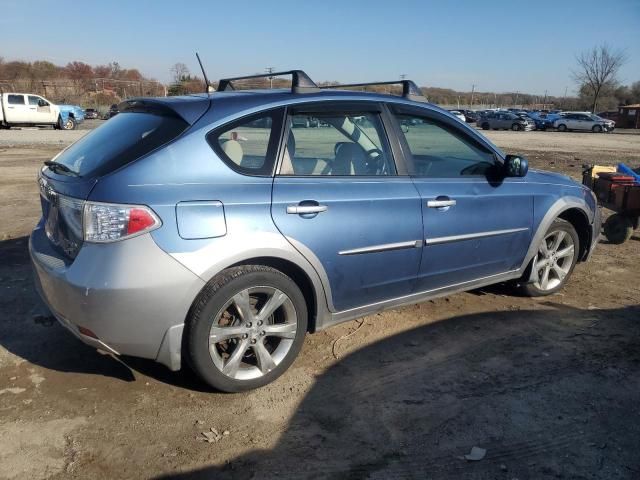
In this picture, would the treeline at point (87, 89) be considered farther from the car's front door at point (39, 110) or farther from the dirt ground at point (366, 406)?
the dirt ground at point (366, 406)

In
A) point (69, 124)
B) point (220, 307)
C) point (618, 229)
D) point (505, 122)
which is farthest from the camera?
point (505, 122)

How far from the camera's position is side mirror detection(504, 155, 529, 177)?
4.22 metres

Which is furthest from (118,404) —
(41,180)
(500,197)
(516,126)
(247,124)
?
(516,126)

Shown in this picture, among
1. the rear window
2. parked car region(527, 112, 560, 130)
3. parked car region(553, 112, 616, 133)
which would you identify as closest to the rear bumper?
the rear window

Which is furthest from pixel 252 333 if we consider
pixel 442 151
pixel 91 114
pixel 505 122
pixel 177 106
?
pixel 505 122

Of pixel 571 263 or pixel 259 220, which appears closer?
pixel 259 220

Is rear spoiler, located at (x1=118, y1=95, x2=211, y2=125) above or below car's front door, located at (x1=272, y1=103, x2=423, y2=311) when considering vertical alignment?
above

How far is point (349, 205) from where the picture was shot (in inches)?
135

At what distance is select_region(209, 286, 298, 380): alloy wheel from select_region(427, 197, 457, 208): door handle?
121cm

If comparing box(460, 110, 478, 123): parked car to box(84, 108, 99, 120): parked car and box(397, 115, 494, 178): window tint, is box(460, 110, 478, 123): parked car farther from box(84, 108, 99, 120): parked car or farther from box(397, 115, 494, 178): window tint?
box(397, 115, 494, 178): window tint

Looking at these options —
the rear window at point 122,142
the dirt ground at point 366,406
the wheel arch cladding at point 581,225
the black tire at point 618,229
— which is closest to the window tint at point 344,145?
the rear window at point 122,142

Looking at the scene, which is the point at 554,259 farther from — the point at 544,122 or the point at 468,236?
the point at 544,122

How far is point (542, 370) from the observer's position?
3.64m

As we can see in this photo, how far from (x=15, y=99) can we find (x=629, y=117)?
172 ft
